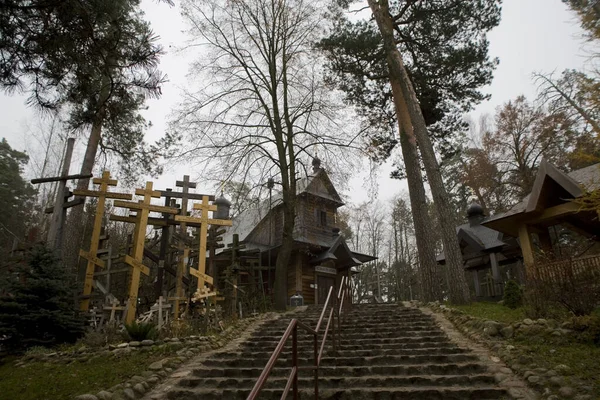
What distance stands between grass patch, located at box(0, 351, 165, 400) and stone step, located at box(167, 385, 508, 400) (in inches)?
43.1

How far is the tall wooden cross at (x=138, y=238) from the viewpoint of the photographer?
877cm

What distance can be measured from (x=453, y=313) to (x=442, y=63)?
826cm

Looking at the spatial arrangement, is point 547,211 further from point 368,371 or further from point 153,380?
point 153,380

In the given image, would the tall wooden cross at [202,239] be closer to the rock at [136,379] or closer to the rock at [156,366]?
the rock at [156,366]

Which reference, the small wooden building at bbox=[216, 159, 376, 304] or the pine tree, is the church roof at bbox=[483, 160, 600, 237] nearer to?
the small wooden building at bbox=[216, 159, 376, 304]

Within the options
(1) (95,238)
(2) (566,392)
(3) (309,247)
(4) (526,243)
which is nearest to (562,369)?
(2) (566,392)

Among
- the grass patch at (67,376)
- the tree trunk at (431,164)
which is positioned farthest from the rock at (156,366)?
the tree trunk at (431,164)

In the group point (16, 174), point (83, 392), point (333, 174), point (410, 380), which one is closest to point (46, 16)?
point (83, 392)

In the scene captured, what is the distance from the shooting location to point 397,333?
25.7 feet

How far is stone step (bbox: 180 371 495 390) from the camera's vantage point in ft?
16.5

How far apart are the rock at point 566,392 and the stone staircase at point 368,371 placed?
1.75ft

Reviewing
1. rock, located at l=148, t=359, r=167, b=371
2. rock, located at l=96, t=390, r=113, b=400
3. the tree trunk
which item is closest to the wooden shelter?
the tree trunk

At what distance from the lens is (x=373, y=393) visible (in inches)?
191

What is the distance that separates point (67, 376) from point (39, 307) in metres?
2.67
